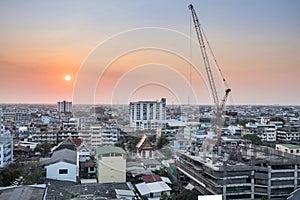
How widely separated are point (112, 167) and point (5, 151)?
228cm

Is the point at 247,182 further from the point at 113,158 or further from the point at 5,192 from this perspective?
the point at 5,192

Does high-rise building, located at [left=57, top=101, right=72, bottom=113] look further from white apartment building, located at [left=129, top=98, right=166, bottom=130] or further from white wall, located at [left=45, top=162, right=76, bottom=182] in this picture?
white wall, located at [left=45, top=162, right=76, bottom=182]

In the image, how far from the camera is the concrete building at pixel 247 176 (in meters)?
3.55

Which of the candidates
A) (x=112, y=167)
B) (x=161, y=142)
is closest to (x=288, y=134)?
(x=161, y=142)

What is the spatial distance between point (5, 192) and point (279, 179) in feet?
9.65

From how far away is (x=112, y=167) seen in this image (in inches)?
161

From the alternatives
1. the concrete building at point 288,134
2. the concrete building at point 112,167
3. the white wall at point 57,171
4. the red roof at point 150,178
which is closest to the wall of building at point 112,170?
the concrete building at point 112,167

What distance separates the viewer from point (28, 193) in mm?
2947

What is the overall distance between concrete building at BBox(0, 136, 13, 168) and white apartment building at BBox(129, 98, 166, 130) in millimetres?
2147

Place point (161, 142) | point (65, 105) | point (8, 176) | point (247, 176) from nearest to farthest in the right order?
Answer: point (247, 176), point (8, 176), point (161, 142), point (65, 105)

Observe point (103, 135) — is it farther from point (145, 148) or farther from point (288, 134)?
point (288, 134)

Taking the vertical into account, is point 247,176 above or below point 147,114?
below

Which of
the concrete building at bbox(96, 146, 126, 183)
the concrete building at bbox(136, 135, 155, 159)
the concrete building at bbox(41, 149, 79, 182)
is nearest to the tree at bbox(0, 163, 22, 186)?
the concrete building at bbox(41, 149, 79, 182)

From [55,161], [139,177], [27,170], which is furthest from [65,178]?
[139,177]
